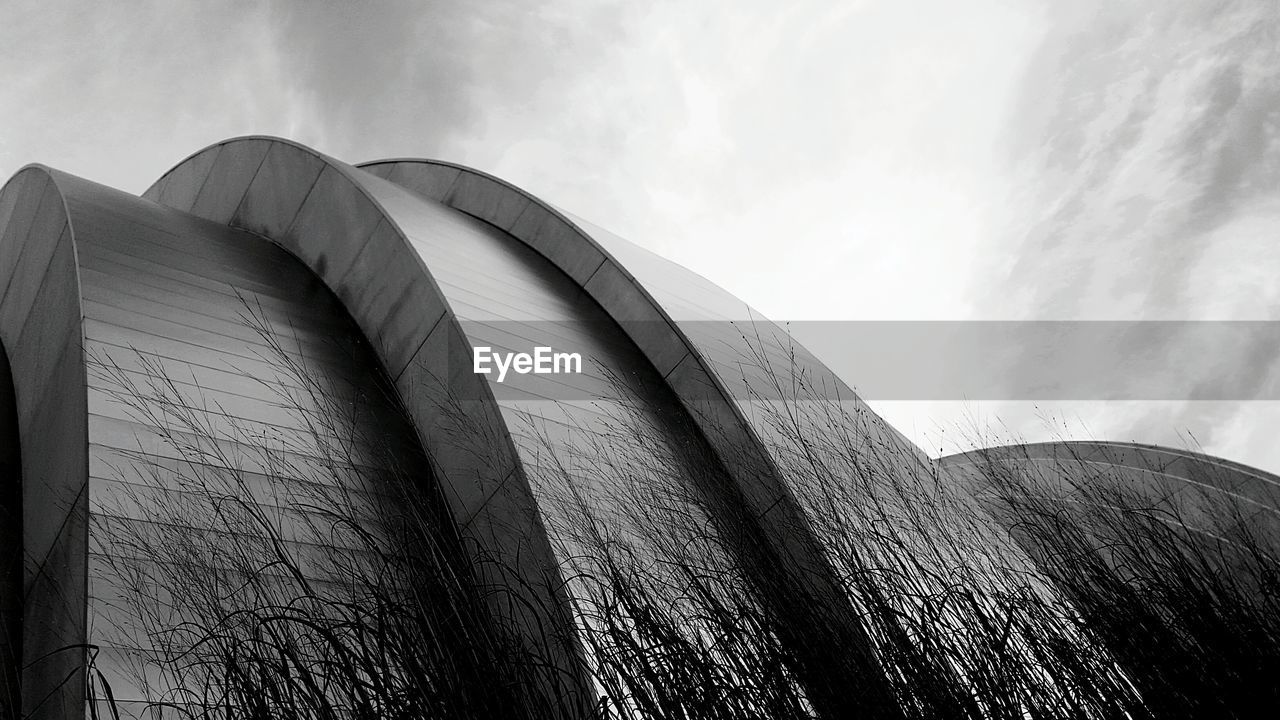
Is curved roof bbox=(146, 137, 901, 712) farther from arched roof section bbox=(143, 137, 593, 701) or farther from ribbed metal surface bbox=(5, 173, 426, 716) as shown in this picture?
ribbed metal surface bbox=(5, 173, 426, 716)

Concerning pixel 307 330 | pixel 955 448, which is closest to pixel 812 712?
pixel 955 448

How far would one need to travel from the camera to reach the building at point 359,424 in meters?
2.62

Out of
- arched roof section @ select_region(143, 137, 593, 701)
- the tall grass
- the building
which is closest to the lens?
the tall grass

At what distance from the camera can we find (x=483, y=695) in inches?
83.4

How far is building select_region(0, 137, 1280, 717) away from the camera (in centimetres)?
262

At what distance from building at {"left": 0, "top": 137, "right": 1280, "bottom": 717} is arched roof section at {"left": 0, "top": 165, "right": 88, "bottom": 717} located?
0.10 ft

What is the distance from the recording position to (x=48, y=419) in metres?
5.45

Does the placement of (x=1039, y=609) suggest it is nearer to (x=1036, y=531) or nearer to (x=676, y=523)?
(x=1036, y=531)

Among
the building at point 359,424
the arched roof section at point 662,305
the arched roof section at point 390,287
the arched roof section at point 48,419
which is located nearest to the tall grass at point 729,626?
the building at point 359,424

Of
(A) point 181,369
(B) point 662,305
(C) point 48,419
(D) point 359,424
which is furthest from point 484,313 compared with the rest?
(C) point 48,419

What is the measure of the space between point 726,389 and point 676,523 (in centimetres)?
480

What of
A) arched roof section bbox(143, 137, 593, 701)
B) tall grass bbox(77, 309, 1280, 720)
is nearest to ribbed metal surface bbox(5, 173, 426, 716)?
arched roof section bbox(143, 137, 593, 701)

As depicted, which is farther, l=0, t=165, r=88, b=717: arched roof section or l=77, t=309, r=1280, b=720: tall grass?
l=0, t=165, r=88, b=717: arched roof section

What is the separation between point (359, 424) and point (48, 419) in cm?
209
